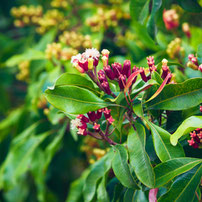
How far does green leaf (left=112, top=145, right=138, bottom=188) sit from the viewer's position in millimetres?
757

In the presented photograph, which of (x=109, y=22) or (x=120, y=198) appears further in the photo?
(x=109, y=22)

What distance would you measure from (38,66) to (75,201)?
0.88 m

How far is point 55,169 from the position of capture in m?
2.41

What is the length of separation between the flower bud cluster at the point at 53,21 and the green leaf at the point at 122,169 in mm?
1378

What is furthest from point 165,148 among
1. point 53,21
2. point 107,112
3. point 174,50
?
point 53,21

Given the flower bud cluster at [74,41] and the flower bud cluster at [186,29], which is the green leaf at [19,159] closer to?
the flower bud cluster at [74,41]

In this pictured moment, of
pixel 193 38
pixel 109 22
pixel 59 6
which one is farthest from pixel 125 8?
pixel 193 38

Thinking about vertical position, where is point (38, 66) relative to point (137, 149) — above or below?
below

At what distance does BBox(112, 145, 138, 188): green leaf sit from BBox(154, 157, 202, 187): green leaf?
6 cm

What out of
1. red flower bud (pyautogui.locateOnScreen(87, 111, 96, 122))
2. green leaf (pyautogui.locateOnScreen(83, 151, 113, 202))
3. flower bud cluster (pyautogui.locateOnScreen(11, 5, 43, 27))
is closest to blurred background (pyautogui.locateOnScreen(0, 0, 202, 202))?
flower bud cluster (pyautogui.locateOnScreen(11, 5, 43, 27))

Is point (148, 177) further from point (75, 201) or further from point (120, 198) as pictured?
point (75, 201)

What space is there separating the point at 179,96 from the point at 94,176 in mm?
467

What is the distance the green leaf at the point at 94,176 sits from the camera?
104 cm

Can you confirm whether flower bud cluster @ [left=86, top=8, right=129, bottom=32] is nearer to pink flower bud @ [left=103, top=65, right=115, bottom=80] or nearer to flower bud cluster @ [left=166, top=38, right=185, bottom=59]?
flower bud cluster @ [left=166, top=38, right=185, bottom=59]
